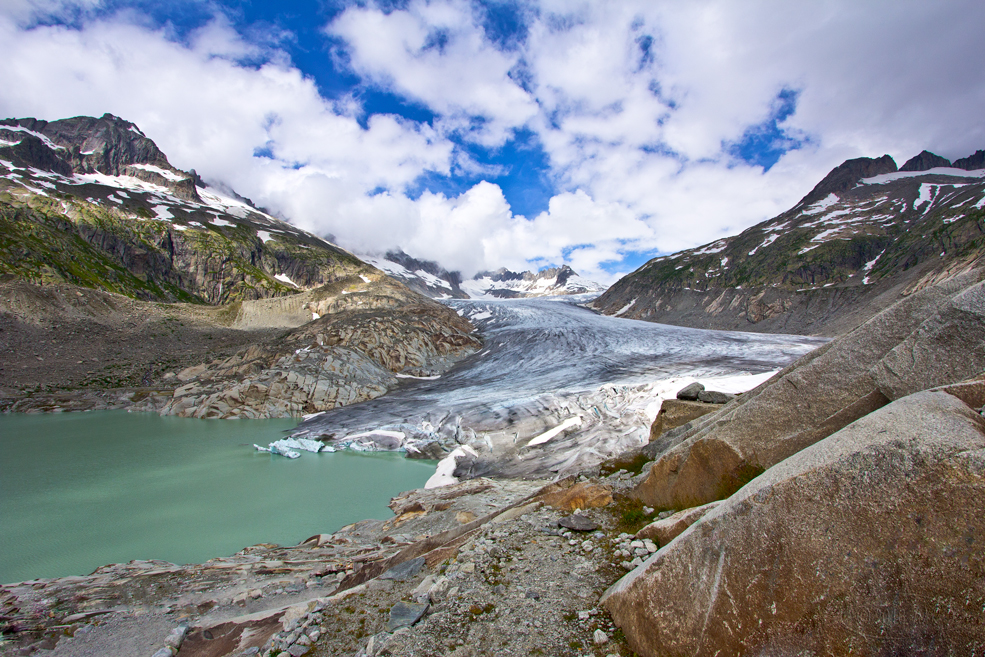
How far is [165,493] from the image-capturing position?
16.4m

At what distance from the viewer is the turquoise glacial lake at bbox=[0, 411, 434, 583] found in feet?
38.7

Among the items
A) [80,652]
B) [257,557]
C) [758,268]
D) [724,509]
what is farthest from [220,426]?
[758,268]

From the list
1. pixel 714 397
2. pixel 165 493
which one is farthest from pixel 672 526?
pixel 165 493

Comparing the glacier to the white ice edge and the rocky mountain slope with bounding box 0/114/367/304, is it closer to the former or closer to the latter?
the white ice edge

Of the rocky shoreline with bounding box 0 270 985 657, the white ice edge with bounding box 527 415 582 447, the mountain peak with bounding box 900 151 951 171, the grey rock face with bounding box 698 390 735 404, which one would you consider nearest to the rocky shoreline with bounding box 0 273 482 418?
the white ice edge with bounding box 527 415 582 447

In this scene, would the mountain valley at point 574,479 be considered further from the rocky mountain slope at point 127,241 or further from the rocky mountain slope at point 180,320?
the rocky mountain slope at point 127,241

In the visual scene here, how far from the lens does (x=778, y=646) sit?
264 centimetres

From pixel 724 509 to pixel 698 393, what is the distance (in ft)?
25.4

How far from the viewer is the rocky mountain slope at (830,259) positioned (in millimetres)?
48625

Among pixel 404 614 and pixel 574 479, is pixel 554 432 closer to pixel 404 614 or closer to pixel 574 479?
pixel 574 479

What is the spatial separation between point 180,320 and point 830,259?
88.3 metres

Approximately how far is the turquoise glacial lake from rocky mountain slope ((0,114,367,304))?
4913 cm

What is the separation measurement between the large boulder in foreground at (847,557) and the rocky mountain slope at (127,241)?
76.6 metres

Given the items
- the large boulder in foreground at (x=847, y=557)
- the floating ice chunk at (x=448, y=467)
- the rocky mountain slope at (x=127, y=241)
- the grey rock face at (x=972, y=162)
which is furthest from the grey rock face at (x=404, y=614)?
the grey rock face at (x=972, y=162)
